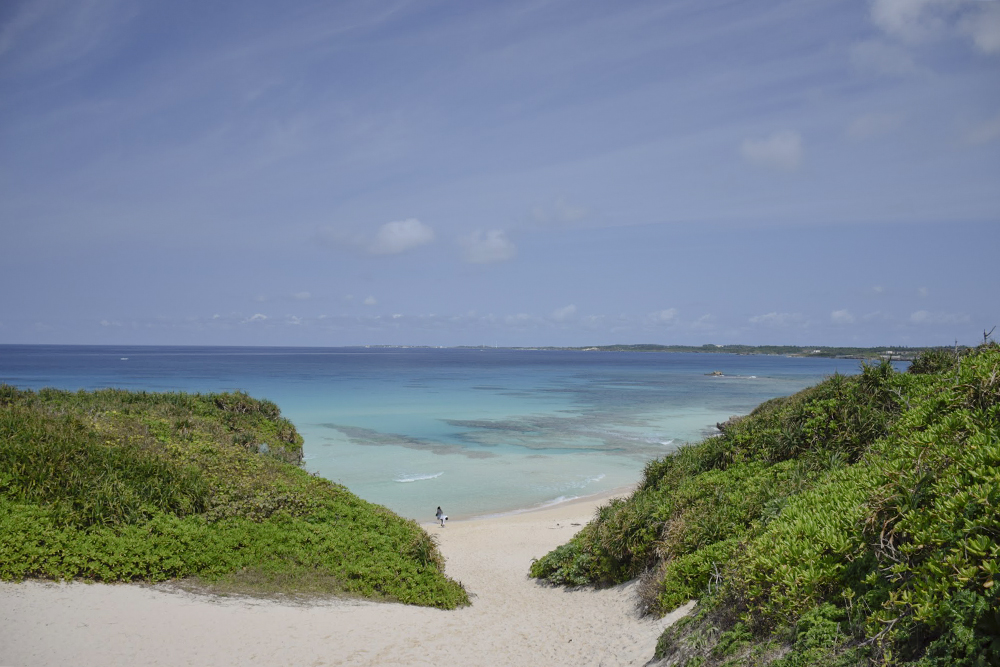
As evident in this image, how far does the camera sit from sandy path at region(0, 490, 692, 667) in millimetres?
7914

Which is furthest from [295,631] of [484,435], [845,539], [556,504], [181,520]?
[484,435]

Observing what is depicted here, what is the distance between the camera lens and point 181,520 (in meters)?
11.3

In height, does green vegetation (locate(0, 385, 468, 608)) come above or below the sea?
above

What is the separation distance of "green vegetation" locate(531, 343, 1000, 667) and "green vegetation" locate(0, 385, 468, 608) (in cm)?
422

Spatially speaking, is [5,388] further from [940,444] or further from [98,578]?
[940,444]

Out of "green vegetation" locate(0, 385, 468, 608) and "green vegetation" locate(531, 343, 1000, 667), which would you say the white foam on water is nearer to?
"green vegetation" locate(0, 385, 468, 608)

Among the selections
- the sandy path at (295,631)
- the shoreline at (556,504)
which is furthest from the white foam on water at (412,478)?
the sandy path at (295,631)

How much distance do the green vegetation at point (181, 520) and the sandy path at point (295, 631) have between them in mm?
541

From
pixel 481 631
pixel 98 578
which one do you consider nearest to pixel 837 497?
pixel 481 631

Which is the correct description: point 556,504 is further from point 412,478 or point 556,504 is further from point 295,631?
point 295,631

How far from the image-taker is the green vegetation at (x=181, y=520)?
32.3ft

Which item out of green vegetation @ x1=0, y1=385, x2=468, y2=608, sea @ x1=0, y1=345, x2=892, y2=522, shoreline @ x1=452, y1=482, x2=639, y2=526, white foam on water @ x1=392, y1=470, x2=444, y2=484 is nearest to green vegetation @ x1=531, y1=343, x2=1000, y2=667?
sea @ x1=0, y1=345, x2=892, y2=522

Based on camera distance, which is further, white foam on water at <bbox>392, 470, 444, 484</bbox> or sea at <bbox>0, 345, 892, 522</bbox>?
white foam on water at <bbox>392, 470, 444, 484</bbox>

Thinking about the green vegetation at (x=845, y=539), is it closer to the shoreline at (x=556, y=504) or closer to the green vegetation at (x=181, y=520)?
the green vegetation at (x=181, y=520)
